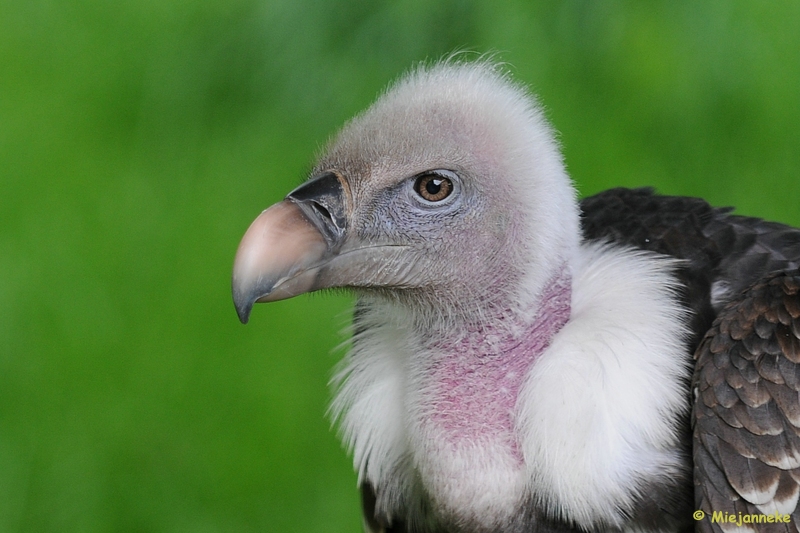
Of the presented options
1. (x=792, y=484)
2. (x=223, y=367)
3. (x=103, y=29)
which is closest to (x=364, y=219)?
(x=792, y=484)

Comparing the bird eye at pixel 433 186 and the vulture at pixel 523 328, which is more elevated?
the bird eye at pixel 433 186

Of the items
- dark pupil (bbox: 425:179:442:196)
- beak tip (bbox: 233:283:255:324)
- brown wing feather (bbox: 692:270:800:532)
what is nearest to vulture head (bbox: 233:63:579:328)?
dark pupil (bbox: 425:179:442:196)

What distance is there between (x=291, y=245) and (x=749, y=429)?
856mm

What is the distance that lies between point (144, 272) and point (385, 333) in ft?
5.20

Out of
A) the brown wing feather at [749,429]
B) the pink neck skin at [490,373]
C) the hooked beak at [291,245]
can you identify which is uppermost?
the hooked beak at [291,245]

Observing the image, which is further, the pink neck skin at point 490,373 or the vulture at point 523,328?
the pink neck skin at point 490,373

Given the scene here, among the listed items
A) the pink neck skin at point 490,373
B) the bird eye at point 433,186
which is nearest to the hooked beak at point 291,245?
the bird eye at point 433,186

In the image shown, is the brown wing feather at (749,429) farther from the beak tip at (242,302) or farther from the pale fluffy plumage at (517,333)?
the beak tip at (242,302)

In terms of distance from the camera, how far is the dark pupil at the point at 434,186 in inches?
76.0

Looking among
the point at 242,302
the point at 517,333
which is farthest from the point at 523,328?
the point at 242,302

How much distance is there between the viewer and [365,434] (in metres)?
2.09

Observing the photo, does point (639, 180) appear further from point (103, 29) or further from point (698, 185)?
point (103, 29)

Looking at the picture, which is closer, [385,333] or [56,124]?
[385,333]

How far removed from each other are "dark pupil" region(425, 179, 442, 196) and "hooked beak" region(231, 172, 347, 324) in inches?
6.4
